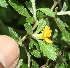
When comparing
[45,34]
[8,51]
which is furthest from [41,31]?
[8,51]

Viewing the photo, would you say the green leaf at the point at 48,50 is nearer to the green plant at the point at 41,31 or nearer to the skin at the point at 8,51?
the green plant at the point at 41,31

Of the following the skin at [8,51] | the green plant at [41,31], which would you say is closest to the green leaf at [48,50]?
the green plant at [41,31]

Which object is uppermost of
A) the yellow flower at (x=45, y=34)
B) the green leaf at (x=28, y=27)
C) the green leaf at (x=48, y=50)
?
the green leaf at (x=28, y=27)

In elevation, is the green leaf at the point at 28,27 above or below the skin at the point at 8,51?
above

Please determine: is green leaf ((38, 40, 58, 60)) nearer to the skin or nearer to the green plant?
the green plant

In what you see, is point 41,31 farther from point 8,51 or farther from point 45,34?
point 8,51
